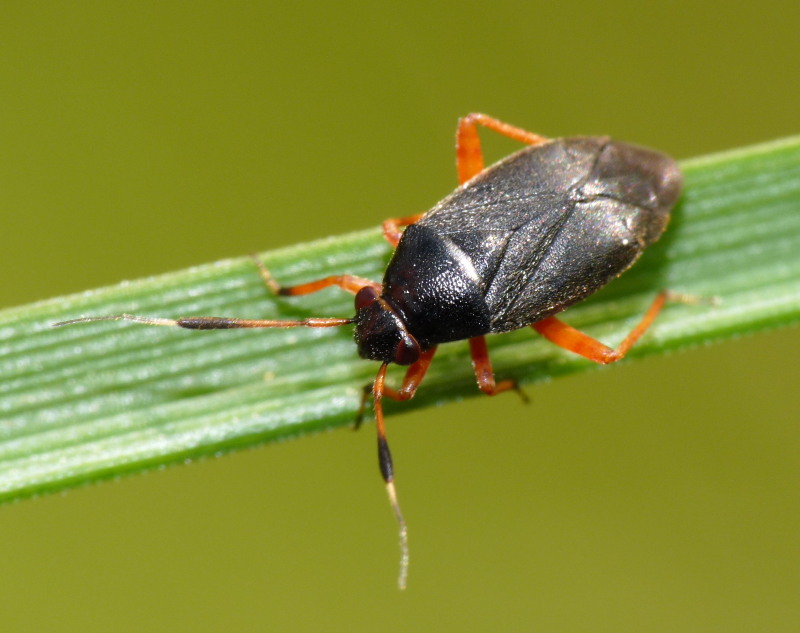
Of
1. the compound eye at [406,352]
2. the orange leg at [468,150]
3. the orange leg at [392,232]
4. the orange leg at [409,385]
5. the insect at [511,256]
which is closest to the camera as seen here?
the orange leg at [409,385]

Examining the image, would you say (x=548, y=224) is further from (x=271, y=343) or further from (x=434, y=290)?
(x=271, y=343)

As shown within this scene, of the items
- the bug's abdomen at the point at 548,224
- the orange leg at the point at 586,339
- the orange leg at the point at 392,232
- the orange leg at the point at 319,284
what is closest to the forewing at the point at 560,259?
the bug's abdomen at the point at 548,224

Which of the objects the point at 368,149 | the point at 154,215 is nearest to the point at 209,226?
the point at 154,215

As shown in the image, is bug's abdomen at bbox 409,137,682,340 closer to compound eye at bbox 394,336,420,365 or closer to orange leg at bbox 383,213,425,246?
orange leg at bbox 383,213,425,246

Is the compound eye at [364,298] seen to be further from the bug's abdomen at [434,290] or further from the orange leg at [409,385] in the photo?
the orange leg at [409,385]

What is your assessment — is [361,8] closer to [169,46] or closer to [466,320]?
[169,46]

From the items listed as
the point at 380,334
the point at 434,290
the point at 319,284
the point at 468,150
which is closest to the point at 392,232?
the point at 434,290
